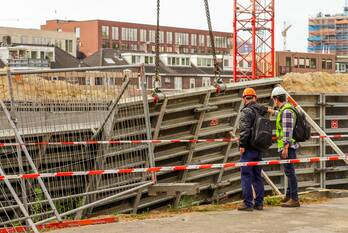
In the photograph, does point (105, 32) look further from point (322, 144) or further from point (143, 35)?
point (322, 144)

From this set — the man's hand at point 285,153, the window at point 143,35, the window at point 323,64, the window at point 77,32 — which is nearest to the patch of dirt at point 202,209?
the man's hand at point 285,153

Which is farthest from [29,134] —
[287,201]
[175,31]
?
[175,31]

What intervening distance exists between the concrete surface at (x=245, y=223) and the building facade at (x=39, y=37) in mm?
85815

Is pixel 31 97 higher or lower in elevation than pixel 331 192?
higher

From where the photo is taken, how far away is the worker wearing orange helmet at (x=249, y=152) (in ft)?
35.3

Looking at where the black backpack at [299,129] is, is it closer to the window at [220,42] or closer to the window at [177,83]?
the window at [177,83]

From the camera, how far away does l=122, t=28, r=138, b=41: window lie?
119 meters

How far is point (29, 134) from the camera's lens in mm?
11734

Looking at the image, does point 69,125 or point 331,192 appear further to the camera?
point 331,192

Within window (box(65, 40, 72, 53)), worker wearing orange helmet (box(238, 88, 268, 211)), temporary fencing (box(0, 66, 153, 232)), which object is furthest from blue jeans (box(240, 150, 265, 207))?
window (box(65, 40, 72, 53))

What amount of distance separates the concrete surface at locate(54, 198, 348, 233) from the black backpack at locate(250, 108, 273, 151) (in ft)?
3.35

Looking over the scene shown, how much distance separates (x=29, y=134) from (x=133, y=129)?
6.19 feet

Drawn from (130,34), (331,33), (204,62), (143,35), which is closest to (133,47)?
(130,34)

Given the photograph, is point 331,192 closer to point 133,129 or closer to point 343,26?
point 133,129
